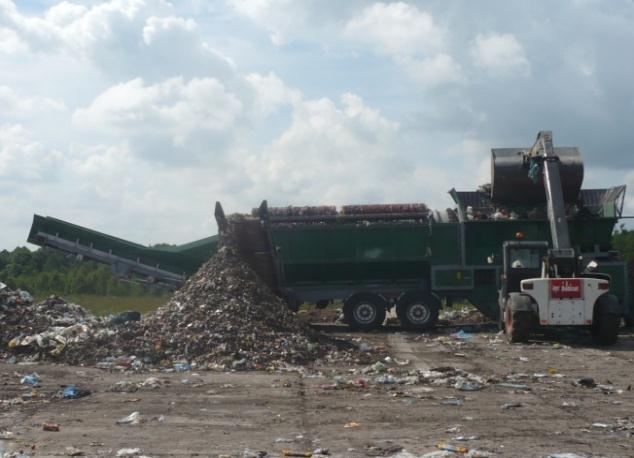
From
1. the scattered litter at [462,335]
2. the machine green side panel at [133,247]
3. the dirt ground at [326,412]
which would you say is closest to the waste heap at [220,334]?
the dirt ground at [326,412]

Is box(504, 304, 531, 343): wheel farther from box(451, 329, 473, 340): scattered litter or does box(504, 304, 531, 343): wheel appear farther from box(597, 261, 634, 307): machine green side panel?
box(597, 261, 634, 307): machine green side panel

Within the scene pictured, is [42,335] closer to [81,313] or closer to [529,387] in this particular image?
[81,313]

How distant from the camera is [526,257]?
17.7 m

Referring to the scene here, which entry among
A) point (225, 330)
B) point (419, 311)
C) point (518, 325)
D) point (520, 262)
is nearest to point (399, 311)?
point (419, 311)

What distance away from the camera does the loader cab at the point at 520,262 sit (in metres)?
17.5

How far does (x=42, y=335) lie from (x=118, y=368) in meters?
2.65

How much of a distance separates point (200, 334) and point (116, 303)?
13684 mm

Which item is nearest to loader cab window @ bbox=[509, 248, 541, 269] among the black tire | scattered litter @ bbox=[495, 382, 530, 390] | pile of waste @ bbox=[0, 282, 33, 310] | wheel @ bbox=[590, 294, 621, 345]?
wheel @ bbox=[590, 294, 621, 345]

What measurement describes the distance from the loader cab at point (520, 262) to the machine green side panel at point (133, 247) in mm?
7520

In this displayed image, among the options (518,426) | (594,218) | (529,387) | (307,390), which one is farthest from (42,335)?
(594,218)

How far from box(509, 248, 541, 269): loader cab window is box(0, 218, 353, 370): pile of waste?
4.34 m

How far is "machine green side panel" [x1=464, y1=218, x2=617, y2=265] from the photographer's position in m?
20.4

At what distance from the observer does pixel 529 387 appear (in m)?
10.9

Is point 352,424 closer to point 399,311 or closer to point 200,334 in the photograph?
point 200,334
